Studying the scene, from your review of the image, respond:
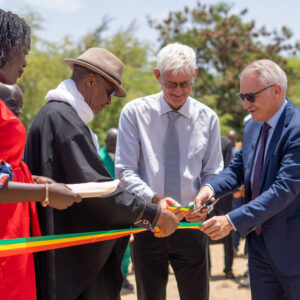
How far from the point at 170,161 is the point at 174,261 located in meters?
0.88

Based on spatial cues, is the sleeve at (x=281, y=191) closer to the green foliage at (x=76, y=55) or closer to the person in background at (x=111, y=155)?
the person in background at (x=111, y=155)

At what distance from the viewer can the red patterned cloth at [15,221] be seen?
2.74 metres

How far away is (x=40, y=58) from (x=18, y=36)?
711 inches

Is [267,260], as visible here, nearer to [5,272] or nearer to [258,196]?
[258,196]

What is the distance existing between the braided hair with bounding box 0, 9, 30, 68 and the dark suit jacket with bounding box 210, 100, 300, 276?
196 cm

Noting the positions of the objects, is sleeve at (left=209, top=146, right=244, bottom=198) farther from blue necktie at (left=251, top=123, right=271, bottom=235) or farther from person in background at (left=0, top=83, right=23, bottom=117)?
person in background at (left=0, top=83, right=23, bottom=117)

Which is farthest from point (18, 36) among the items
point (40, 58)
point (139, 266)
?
point (40, 58)

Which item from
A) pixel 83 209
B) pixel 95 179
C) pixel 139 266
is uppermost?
pixel 95 179

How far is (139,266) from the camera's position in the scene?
13.7ft

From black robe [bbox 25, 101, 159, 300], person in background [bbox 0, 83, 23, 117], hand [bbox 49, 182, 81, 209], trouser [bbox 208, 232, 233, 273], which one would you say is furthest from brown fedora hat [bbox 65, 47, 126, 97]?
trouser [bbox 208, 232, 233, 273]

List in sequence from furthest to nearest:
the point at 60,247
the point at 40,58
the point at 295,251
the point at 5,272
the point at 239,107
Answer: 1. the point at 239,107
2. the point at 40,58
3. the point at 295,251
4. the point at 60,247
5. the point at 5,272

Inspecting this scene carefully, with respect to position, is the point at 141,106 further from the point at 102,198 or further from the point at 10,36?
the point at 10,36

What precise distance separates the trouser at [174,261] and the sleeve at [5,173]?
1.78 meters

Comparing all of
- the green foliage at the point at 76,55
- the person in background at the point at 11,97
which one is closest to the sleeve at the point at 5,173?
the person in background at the point at 11,97
